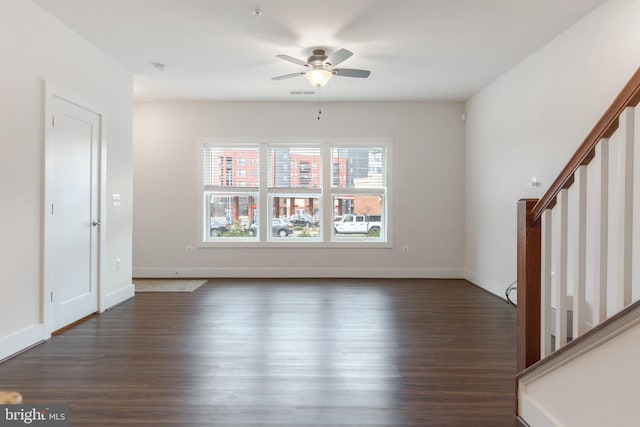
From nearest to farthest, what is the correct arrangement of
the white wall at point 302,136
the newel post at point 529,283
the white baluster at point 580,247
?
1. the white baluster at point 580,247
2. the newel post at point 529,283
3. the white wall at point 302,136

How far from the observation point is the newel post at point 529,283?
184 cm

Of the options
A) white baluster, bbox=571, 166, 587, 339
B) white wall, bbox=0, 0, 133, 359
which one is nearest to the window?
white wall, bbox=0, 0, 133, 359

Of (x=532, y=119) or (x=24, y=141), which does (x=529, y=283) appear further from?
(x=24, y=141)

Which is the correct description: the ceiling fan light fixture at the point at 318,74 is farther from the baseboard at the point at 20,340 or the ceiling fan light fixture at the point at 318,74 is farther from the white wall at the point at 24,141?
the baseboard at the point at 20,340

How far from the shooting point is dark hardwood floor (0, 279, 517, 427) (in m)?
2.03

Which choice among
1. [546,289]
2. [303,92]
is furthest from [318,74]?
[546,289]

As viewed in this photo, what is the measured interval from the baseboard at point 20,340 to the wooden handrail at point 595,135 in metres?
3.67

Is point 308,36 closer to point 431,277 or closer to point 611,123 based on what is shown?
point 611,123

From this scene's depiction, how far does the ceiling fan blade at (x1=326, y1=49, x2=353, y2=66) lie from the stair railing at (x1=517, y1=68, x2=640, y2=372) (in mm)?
2292

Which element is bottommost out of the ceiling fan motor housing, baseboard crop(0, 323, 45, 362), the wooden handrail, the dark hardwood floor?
the dark hardwood floor

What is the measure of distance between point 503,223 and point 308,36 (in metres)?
3.29

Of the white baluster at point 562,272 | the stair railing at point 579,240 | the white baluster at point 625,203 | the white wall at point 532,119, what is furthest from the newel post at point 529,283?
the white wall at point 532,119

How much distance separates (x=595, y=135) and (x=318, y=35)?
2834 millimetres

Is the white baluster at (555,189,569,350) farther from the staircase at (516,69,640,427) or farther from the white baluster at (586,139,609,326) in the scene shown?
the white baluster at (586,139,609,326)
